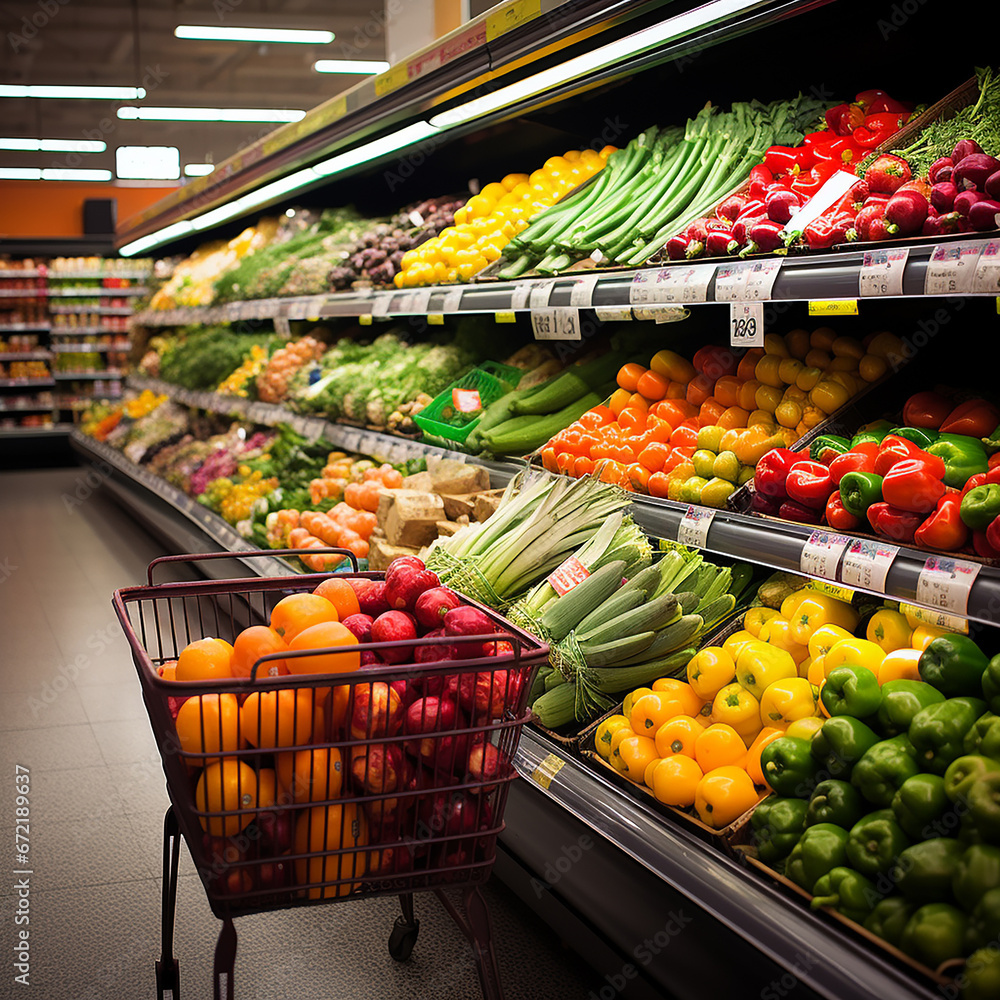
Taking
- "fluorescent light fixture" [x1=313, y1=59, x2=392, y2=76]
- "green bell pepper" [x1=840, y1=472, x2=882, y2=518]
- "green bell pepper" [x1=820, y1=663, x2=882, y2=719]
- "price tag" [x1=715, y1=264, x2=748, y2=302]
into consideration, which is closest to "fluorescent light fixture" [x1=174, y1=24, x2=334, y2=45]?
"fluorescent light fixture" [x1=313, y1=59, x2=392, y2=76]

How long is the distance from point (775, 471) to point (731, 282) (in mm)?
439

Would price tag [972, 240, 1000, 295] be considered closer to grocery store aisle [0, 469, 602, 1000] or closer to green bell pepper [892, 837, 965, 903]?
green bell pepper [892, 837, 965, 903]

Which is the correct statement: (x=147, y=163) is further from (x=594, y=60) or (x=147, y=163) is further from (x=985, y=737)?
(x=985, y=737)

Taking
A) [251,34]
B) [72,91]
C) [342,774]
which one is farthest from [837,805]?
[72,91]

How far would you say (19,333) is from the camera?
39.7ft

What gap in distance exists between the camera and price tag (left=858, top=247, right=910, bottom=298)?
1.71 m

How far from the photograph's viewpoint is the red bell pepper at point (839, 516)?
76.0 inches

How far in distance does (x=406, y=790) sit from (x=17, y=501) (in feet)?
27.7

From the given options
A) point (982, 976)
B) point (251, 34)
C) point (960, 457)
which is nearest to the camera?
point (982, 976)

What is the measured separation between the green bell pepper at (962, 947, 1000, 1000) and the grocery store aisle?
952mm

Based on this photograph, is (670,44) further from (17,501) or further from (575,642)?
(17,501)

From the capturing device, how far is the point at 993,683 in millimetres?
1515

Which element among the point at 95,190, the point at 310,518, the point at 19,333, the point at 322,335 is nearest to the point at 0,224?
the point at 95,190

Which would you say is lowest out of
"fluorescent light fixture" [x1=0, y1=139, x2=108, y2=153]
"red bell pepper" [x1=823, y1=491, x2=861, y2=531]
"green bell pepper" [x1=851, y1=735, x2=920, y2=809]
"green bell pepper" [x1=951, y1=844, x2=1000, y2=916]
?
"green bell pepper" [x1=951, y1=844, x2=1000, y2=916]
